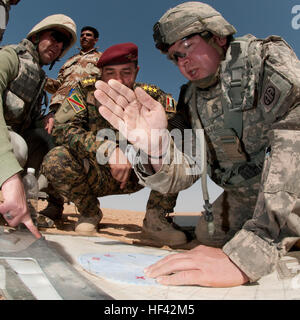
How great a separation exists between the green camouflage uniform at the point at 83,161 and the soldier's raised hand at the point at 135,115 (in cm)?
109

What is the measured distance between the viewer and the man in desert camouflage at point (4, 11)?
3189 millimetres

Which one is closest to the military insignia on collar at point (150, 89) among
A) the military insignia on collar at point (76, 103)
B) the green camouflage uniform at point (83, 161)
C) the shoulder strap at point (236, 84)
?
the green camouflage uniform at point (83, 161)

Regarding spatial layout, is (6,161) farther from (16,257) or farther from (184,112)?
(184,112)

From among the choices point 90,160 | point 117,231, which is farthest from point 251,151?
point 117,231

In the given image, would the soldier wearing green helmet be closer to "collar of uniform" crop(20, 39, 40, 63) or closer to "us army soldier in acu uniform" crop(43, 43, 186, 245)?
"collar of uniform" crop(20, 39, 40, 63)

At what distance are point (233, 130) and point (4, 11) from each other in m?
2.73

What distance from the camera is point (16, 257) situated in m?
1.36

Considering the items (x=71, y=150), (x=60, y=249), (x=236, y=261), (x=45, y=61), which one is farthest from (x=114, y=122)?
(x=45, y=61)

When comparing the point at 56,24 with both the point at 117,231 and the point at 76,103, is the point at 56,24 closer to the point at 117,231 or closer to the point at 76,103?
the point at 76,103

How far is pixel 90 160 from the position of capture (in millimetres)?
3320

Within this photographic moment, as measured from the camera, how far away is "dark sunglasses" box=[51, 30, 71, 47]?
130 inches

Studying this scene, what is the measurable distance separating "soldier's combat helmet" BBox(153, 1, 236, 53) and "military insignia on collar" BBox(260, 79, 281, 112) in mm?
569

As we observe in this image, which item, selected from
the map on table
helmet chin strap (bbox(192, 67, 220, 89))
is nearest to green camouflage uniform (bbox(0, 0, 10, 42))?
helmet chin strap (bbox(192, 67, 220, 89))

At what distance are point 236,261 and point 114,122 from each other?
1029mm
